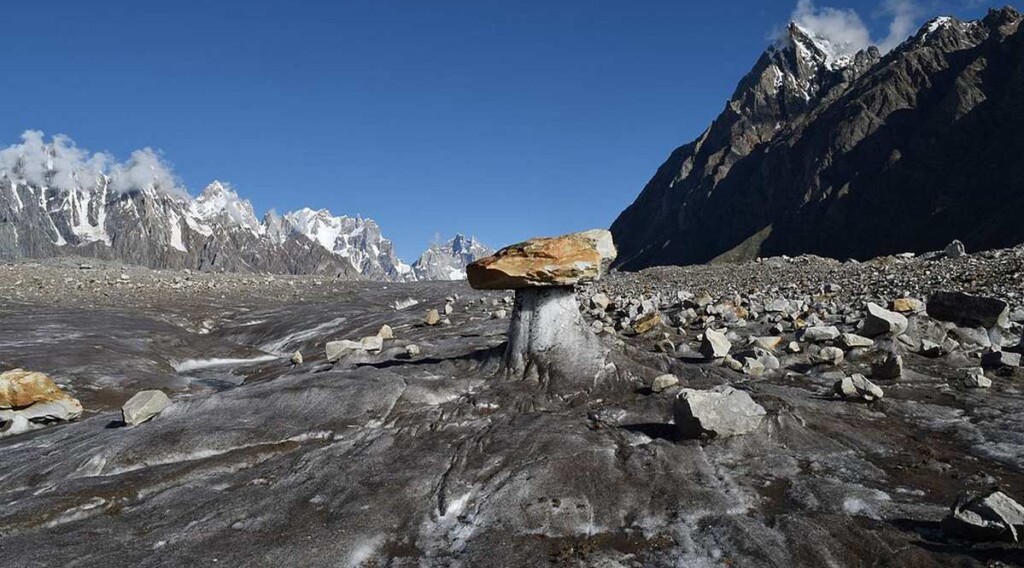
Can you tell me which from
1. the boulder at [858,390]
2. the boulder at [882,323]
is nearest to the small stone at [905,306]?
the boulder at [882,323]

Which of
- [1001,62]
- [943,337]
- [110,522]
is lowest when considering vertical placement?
[110,522]

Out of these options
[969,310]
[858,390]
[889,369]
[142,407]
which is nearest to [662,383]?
[858,390]

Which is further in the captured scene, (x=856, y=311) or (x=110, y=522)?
(x=856, y=311)

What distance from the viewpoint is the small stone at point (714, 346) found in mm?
16812

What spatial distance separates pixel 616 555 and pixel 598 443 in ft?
10.8

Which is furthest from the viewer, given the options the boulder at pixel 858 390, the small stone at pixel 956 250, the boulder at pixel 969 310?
the small stone at pixel 956 250

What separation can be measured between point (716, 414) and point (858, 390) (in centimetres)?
414

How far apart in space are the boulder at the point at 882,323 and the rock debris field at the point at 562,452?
6cm

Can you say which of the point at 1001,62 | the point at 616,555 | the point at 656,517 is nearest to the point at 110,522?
the point at 616,555

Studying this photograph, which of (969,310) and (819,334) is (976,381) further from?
(969,310)

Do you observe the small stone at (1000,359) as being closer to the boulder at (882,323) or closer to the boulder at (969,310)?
the boulder at (882,323)

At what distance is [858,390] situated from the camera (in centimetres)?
1290

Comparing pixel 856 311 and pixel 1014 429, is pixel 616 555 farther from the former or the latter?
pixel 856 311

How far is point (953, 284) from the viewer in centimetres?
2641
